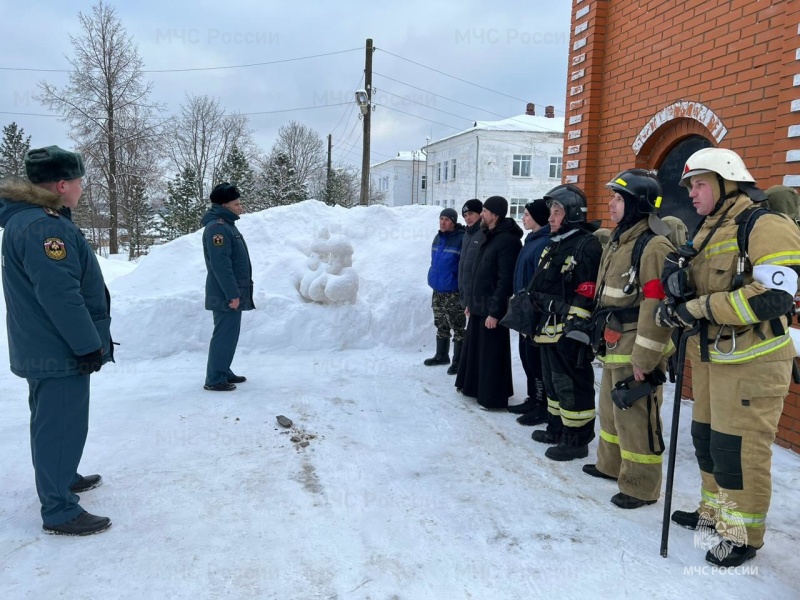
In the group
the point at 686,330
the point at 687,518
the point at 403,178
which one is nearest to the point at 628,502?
the point at 687,518

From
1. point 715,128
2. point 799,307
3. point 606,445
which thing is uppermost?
point 715,128

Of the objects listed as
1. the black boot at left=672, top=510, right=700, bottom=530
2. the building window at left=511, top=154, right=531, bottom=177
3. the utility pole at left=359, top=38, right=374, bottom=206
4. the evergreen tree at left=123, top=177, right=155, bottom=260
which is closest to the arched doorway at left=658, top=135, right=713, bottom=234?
the black boot at left=672, top=510, right=700, bottom=530

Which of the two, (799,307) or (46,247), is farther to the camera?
(799,307)

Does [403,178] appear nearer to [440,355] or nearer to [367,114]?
[367,114]

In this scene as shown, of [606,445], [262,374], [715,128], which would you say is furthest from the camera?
[262,374]

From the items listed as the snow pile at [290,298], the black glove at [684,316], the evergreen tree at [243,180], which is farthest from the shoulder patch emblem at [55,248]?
the evergreen tree at [243,180]

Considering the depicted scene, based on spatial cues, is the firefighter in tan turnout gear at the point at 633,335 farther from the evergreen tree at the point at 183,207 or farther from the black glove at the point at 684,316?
the evergreen tree at the point at 183,207

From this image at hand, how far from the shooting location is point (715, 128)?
16.1 ft

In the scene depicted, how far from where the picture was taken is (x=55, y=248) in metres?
2.91

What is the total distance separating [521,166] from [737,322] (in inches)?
1416

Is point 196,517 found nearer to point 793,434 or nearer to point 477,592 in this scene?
point 477,592

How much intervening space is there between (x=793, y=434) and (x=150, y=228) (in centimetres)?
3924

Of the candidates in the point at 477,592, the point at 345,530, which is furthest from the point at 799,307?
the point at 345,530

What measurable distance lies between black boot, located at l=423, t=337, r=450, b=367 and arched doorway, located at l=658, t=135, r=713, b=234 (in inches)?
120
